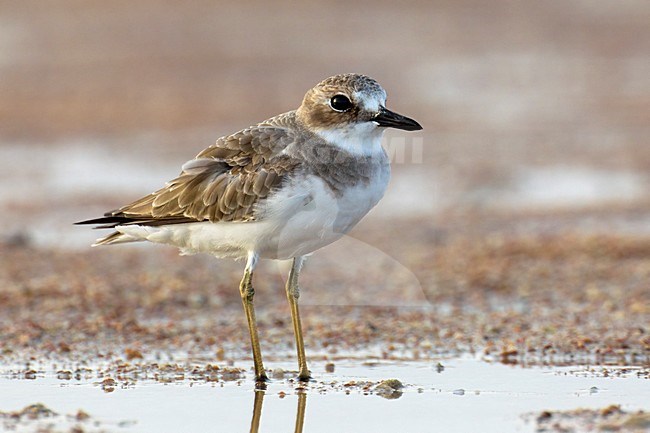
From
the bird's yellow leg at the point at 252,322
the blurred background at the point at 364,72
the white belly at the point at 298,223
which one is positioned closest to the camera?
the white belly at the point at 298,223

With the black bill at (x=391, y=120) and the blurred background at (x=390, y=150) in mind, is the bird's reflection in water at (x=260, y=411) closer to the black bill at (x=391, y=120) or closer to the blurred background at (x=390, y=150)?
the blurred background at (x=390, y=150)

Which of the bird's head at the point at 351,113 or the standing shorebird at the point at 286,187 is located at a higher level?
the bird's head at the point at 351,113

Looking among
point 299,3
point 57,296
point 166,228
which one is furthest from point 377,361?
point 299,3

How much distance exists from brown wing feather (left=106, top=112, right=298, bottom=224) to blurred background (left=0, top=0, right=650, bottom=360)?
4.32 ft

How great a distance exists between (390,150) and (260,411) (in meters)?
3.58

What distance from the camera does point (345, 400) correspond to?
6902 mm

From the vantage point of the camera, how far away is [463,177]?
1678 cm

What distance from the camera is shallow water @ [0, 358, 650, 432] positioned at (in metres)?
6.36

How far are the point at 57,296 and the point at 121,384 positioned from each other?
319 centimetres

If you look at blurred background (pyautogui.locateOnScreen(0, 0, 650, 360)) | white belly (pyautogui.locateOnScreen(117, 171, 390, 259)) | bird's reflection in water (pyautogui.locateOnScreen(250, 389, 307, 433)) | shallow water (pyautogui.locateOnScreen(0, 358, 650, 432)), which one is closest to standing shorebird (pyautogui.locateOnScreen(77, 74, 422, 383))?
white belly (pyautogui.locateOnScreen(117, 171, 390, 259))

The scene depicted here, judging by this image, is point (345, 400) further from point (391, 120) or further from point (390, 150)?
point (390, 150)

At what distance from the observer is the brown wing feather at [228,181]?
7316 millimetres

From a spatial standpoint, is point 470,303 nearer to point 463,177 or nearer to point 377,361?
point 377,361

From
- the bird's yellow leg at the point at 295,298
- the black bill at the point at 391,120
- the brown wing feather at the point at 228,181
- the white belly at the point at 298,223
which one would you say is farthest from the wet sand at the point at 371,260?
the black bill at the point at 391,120
